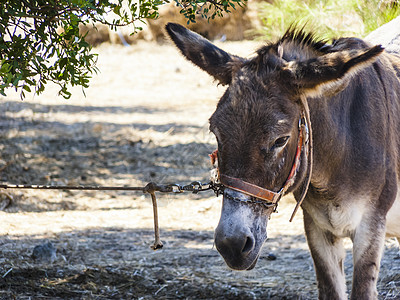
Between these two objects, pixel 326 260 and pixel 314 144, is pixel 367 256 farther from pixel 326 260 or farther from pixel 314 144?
pixel 314 144

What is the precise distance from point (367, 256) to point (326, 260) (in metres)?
0.36

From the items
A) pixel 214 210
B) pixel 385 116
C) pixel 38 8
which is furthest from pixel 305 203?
pixel 214 210

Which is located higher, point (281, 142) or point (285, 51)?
point (285, 51)

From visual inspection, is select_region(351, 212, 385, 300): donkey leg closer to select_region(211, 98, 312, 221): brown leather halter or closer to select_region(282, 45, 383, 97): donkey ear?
select_region(211, 98, 312, 221): brown leather halter

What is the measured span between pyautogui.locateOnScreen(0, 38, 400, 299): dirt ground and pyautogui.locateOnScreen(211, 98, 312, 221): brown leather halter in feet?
2.05

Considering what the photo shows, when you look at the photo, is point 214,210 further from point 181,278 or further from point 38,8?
point 38,8

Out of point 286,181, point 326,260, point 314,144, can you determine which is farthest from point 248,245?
point 326,260

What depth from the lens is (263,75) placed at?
8.77 feet

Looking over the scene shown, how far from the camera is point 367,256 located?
297 centimetres

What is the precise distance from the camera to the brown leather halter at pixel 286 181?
8.09ft

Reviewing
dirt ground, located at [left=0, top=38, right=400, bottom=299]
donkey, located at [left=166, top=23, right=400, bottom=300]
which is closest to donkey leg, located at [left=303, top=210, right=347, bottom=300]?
donkey, located at [left=166, top=23, right=400, bottom=300]

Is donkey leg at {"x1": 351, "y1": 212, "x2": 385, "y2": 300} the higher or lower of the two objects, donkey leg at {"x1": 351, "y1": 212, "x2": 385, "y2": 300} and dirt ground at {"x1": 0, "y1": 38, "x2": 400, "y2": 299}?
the higher

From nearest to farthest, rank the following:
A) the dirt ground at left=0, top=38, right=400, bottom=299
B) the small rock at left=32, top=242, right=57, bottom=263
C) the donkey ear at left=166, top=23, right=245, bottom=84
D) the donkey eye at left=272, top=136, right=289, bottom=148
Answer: the donkey eye at left=272, top=136, right=289, bottom=148
the donkey ear at left=166, top=23, right=245, bottom=84
the dirt ground at left=0, top=38, right=400, bottom=299
the small rock at left=32, top=242, right=57, bottom=263

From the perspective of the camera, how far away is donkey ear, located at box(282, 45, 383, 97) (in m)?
2.43
